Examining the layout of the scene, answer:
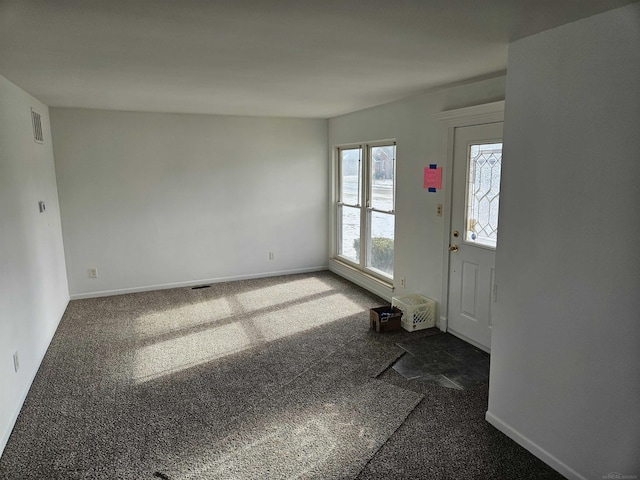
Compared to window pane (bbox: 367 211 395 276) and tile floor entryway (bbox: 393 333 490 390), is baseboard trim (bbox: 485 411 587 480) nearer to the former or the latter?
tile floor entryway (bbox: 393 333 490 390)

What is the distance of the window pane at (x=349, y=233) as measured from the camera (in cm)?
572

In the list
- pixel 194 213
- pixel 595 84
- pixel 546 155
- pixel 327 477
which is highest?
pixel 595 84

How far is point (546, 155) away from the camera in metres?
2.12

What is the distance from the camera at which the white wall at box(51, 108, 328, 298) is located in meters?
4.94

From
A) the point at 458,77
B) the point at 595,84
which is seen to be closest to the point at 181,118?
the point at 458,77

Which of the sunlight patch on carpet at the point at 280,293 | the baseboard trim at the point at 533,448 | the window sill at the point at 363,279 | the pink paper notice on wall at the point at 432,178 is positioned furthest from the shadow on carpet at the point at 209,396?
the pink paper notice on wall at the point at 432,178

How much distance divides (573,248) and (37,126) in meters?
4.47

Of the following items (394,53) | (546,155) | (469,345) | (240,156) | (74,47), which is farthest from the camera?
(240,156)

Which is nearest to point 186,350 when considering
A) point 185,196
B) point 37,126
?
point 185,196

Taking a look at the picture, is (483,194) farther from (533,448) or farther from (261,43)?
(261,43)

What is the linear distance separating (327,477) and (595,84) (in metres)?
2.26

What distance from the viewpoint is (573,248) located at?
79.8 inches

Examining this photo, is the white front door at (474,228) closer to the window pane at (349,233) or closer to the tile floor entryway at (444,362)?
the tile floor entryway at (444,362)

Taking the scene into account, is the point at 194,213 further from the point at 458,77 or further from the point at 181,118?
A: the point at 458,77
